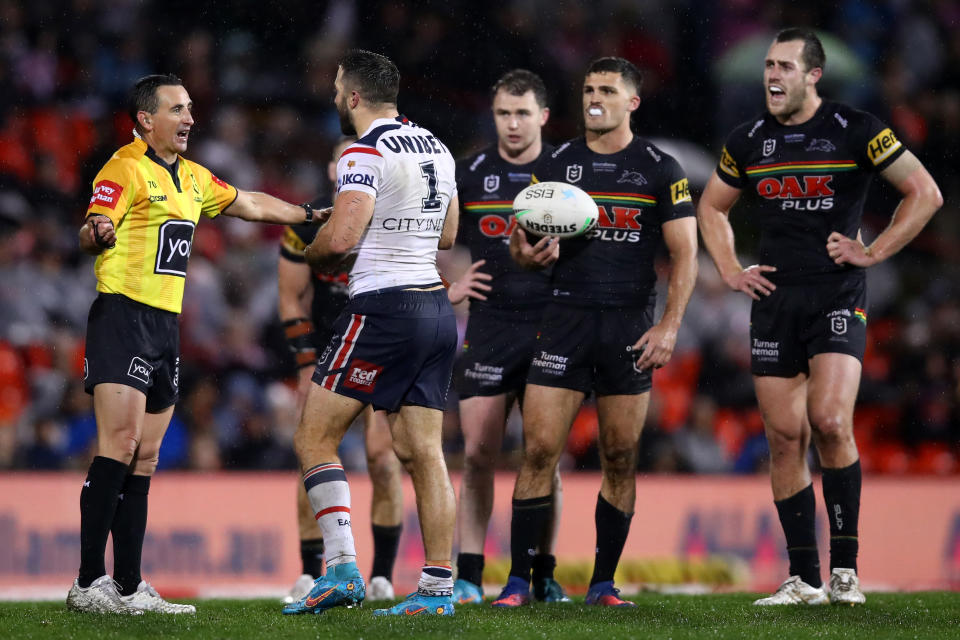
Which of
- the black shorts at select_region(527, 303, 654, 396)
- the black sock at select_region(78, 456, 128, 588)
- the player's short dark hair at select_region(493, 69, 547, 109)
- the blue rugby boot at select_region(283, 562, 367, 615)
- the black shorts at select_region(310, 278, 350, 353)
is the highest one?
the player's short dark hair at select_region(493, 69, 547, 109)

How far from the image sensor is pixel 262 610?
6.11 metres

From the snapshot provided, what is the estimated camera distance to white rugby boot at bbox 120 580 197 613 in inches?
225

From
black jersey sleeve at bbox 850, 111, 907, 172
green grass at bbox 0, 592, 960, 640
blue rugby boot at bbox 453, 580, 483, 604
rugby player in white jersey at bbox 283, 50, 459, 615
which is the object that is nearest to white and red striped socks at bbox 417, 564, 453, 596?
rugby player in white jersey at bbox 283, 50, 459, 615

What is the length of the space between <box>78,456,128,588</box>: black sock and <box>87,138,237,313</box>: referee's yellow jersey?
0.80 metres

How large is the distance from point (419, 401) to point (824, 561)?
6.35 metres

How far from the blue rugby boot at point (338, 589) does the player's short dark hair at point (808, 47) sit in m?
3.58

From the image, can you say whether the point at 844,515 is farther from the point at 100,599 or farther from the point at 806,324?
the point at 100,599

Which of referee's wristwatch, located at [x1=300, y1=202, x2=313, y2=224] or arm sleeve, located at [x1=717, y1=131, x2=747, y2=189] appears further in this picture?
arm sleeve, located at [x1=717, y1=131, x2=747, y2=189]

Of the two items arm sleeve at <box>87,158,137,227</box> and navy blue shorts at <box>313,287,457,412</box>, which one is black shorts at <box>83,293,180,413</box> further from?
navy blue shorts at <box>313,287,457,412</box>

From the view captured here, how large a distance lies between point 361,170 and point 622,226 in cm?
168

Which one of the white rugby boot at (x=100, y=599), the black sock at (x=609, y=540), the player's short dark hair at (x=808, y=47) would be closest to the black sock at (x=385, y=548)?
the black sock at (x=609, y=540)

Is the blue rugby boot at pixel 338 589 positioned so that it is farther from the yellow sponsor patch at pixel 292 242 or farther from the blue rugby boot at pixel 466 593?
the yellow sponsor patch at pixel 292 242

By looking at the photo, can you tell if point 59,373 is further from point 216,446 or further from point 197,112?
point 197,112

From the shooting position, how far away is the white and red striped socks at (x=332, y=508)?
530 centimetres
